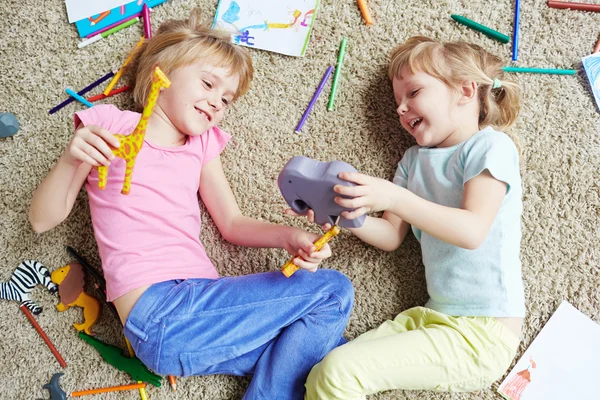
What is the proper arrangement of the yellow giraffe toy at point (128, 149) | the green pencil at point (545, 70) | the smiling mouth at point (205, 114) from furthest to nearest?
1. the green pencil at point (545, 70)
2. the smiling mouth at point (205, 114)
3. the yellow giraffe toy at point (128, 149)

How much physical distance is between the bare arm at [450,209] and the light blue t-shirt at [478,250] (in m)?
0.04

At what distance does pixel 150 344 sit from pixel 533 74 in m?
0.97

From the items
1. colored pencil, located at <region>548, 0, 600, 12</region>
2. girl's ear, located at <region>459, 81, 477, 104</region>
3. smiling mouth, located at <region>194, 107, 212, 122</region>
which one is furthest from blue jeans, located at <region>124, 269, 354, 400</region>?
colored pencil, located at <region>548, 0, 600, 12</region>

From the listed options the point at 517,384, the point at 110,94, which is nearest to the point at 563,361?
the point at 517,384

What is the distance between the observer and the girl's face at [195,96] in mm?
949

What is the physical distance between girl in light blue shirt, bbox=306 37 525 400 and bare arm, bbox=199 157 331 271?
0.17 metres

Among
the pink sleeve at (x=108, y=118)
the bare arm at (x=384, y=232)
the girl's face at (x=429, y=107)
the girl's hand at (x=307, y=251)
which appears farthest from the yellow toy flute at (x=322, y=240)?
the pink sleeve at (x=108, y=118)

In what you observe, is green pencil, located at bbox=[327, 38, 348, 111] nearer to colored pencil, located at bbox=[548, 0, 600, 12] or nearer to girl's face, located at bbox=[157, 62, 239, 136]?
girl's face, located at bbox=[157, 62, 239, 136]

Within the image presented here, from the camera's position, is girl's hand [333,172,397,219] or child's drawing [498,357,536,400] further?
child's drawing [498,357,536,400]

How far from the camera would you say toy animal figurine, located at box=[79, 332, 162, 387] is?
3.34 ft

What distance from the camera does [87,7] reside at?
1143mm

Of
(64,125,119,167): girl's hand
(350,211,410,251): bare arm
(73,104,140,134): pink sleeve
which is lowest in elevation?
(350,211,410,251): bare arm

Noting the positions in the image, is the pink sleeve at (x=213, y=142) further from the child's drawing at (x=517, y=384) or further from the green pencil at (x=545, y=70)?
the child's drawing at (x=517, y=384)

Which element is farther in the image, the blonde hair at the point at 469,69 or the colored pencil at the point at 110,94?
the colored pencil at the point at 110,94
